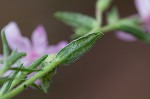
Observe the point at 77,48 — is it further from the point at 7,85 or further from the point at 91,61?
the point at 91,61

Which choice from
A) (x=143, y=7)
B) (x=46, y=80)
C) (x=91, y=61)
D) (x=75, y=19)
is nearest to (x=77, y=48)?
(x=46, y=80)

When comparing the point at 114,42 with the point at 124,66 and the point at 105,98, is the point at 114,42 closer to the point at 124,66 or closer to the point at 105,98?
the point at 124,66

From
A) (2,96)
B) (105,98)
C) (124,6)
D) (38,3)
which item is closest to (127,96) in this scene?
(105,98)

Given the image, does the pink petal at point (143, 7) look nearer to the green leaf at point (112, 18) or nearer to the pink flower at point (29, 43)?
the green leaf at point (112, 18)

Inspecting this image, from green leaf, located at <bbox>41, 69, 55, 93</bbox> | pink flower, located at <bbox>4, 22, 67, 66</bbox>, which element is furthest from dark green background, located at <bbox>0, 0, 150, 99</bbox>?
green leaf, located at <bbox>41, 69, 55, 93</bbox>

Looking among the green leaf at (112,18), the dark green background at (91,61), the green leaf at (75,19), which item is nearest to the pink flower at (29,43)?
the green leaf at (75,19)
